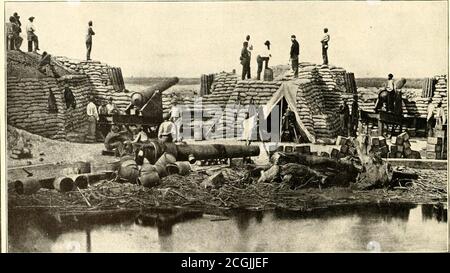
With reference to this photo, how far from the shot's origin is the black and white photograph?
6637 mm

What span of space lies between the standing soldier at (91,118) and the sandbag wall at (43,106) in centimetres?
7

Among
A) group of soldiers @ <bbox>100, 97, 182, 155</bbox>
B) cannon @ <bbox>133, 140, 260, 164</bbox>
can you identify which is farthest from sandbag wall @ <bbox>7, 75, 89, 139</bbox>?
cannon @ <bbox>133, 140, 260, 164</bbox>

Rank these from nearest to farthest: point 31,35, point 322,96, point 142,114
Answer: point 31,35 → point 142,114 → point 322,96

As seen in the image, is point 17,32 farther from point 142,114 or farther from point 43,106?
point 142,114

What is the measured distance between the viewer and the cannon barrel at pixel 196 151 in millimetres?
6742

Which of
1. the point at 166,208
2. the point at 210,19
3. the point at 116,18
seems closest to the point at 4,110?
the point at 116,18

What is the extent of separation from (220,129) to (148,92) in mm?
1049

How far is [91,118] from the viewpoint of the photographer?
22.5ft

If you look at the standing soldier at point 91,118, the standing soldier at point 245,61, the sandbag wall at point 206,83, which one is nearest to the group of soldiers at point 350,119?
the standing soldier at point 245,61

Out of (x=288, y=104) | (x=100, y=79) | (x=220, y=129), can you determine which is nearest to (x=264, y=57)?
(x=288, y=104)

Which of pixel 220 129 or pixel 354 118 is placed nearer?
pixel 220 129

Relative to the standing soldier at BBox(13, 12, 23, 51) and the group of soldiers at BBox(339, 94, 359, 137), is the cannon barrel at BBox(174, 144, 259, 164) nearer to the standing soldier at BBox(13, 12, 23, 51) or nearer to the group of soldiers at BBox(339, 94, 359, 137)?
the group of soldiers at BBox(339, 94, 359, 137)

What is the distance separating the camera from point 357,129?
22.6 feet

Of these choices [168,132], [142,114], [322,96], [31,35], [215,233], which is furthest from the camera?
[322,96]
